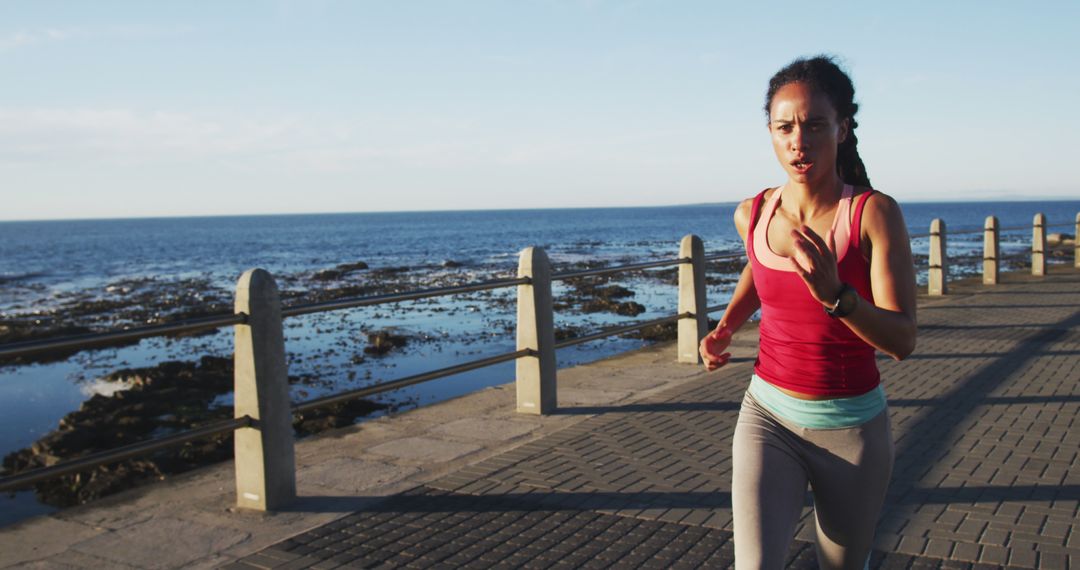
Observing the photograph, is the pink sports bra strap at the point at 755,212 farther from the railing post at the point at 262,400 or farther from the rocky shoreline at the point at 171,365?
the rocky shoreline at the point at 171,365

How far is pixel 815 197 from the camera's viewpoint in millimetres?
2645

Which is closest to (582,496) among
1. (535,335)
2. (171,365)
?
(535,335)

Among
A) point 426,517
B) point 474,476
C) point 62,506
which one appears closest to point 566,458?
Answer: point 474,476

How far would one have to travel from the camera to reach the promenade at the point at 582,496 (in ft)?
14.6

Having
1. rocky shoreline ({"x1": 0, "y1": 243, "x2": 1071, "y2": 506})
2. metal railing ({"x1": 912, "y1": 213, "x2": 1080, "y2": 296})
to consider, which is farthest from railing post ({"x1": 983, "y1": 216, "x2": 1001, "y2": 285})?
rocky shoreline ({"x1": 0, "y1": 243, "x2": 1071, "y2": 506})

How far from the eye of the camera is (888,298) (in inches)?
93.7

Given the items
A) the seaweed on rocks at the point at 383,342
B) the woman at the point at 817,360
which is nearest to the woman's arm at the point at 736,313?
the woman at the point at 817,360

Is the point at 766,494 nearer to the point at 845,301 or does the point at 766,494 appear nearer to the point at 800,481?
the point at 800,481

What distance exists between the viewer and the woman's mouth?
8.52 feet

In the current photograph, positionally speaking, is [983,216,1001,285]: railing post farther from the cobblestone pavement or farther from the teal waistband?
the teal waistband

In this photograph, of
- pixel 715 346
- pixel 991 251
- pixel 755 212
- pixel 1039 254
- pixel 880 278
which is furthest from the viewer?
pixel 1039 254

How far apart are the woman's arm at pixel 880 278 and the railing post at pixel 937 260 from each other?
14848 mm

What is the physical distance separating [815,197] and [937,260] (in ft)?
50.7

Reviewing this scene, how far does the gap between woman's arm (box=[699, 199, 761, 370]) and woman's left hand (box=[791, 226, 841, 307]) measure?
28.4 inches
